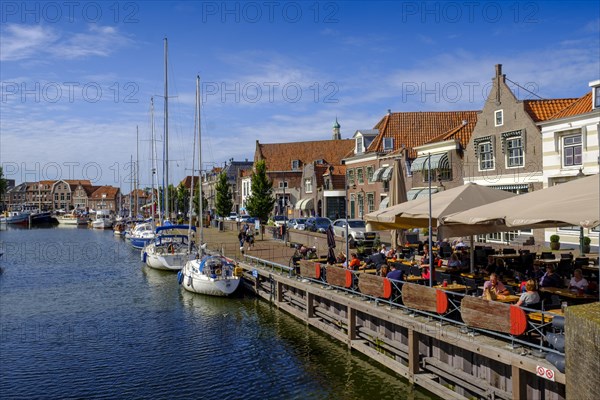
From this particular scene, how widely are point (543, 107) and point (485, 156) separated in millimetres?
4658

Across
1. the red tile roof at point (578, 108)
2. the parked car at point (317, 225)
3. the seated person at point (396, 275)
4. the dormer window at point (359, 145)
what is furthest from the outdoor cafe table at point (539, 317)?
the dormer window at point (359, 145)

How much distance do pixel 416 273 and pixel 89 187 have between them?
17412cm

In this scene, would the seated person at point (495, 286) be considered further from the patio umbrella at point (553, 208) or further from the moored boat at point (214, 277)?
the moored boat at point (214, 277)

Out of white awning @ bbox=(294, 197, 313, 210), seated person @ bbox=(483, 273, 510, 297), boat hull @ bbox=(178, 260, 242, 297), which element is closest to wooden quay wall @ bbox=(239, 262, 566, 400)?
seated person @ bbox=(483, 273, 510, 297)

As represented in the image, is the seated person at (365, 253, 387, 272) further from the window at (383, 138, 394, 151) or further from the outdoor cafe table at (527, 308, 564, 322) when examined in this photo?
the window at (383, 138, 394, 151)

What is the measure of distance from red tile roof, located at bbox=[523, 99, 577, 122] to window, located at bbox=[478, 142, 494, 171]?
3.57 metres

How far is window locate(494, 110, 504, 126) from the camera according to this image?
34125 mm

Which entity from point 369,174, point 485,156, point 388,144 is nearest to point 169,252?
point 369,174

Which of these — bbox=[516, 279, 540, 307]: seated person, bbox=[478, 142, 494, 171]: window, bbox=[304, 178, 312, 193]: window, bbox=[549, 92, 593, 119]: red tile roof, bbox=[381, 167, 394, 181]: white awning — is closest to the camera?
bbox=[516, 279, 540, 307]: seated person

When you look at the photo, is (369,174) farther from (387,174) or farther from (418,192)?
(418,192)

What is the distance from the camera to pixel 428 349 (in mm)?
14102

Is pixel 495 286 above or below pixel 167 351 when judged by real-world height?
above

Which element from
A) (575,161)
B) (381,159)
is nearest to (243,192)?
(381,159)

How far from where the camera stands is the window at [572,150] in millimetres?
29180
